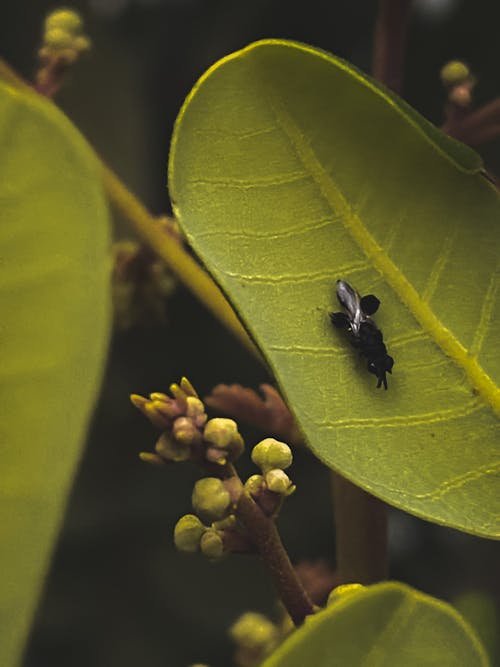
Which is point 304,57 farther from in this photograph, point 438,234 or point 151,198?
point 151,198

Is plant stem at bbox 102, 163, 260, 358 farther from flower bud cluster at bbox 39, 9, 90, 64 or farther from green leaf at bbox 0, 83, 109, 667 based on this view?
green leaf at bbox 0, 83, 109, 667

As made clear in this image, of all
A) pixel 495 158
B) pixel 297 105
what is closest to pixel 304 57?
pixel 297 105

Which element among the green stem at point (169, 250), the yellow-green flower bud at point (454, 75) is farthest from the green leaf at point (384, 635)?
the yellow-green flower bud at point (454, 75)

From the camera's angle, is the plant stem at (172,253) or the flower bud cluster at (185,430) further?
the plant stem at (172,253)

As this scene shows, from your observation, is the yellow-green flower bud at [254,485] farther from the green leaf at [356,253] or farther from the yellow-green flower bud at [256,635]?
the yellow-green flower bud at [256,635]

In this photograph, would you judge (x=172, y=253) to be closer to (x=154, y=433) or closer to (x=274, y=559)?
(x=274, y=559)

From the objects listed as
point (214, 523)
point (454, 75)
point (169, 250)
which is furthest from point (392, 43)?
point (214, 523)
